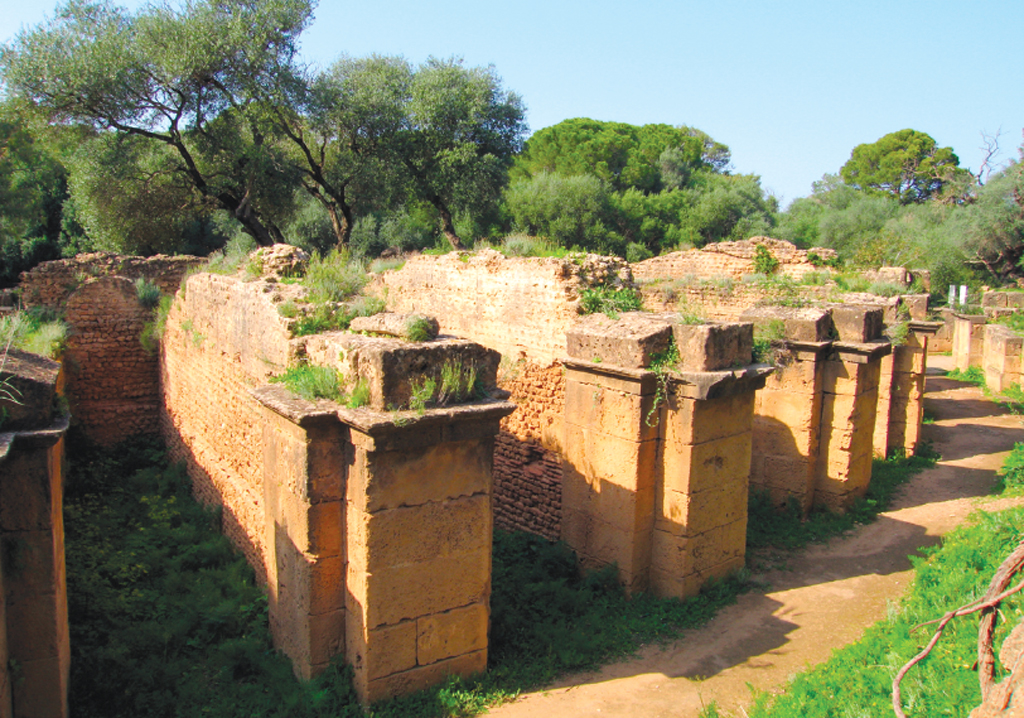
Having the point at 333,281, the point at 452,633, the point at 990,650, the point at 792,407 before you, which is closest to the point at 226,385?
the point at 333,281

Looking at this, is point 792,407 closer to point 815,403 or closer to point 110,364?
point 815,403

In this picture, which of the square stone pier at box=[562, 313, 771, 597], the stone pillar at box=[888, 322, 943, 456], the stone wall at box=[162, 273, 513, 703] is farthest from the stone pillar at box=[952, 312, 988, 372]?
the stone wall at box=[162, 273, 513, 703]

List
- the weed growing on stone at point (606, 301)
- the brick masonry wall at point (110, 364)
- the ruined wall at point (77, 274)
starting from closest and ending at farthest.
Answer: the weed growing on stone at point (606, 301) → the brick masonry wall at point (110, 364) → the ruined wall at point (77, 274)

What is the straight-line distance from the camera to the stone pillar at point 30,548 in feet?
13.5

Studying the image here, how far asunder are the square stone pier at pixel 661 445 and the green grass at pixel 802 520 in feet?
4.52

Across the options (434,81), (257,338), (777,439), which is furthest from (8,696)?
(434,81)

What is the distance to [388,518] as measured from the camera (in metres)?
4.65

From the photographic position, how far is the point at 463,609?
5.04 meters

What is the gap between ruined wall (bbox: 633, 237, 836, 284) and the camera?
1380cm

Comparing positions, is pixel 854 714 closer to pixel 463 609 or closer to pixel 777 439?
pixel 463 609

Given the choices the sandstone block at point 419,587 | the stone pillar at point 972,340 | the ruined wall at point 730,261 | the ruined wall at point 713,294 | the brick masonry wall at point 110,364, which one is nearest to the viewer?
the sandstone block at point 419,587

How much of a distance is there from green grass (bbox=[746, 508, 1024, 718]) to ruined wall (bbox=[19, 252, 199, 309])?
10902 millimetres

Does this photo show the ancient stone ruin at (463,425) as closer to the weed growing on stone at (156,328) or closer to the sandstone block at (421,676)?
the sandstone block at (421,676)

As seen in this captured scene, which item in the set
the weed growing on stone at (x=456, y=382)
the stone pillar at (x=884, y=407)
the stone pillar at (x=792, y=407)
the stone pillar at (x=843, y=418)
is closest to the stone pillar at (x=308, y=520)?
the weed growing on stone at (x=456, y=382)
